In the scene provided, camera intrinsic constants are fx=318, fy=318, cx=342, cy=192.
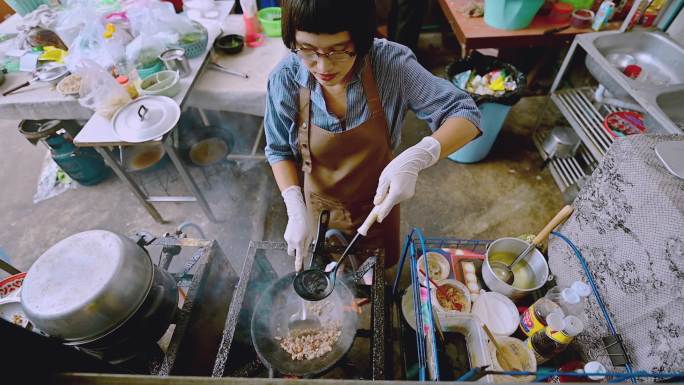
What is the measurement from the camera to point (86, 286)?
124 cm

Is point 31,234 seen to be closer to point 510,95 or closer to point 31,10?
point 31,10

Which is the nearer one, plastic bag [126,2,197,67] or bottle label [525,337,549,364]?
bottle label [525,337,549,364]

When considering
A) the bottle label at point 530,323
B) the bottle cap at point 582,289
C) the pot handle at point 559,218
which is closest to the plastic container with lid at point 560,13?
the pot handle at point 559,218

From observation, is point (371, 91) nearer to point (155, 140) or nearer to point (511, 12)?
point (155, 140)

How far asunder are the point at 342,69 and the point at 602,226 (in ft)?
5.36

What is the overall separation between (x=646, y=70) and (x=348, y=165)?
3304 mm

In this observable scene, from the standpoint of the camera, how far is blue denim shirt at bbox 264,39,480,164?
63.4 inches

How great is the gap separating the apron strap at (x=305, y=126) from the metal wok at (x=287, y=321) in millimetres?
688

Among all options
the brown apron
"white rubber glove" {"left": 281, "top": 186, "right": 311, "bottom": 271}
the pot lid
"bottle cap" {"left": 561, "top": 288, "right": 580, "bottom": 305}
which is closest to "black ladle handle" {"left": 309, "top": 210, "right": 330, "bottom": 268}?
"white rubber glove" {"left": 281, "top": 186, "right": 311, "bottom": 271}

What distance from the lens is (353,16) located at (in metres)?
1.22

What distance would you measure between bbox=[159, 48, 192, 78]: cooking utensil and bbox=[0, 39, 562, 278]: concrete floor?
53.4 inches

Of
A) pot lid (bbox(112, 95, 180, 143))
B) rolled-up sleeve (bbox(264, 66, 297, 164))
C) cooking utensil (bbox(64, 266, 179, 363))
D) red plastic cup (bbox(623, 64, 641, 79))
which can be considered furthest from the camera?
red plastic cup (bbox(623, 64, 641, 79))

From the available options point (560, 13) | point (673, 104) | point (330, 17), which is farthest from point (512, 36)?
point (330, 17)

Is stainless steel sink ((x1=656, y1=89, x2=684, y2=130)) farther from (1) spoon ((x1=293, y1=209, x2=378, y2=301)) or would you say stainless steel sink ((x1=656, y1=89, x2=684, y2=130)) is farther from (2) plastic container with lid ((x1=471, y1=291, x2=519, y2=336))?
(1) spoon ((x1=293, y1=209, x2=378, y2=301))
